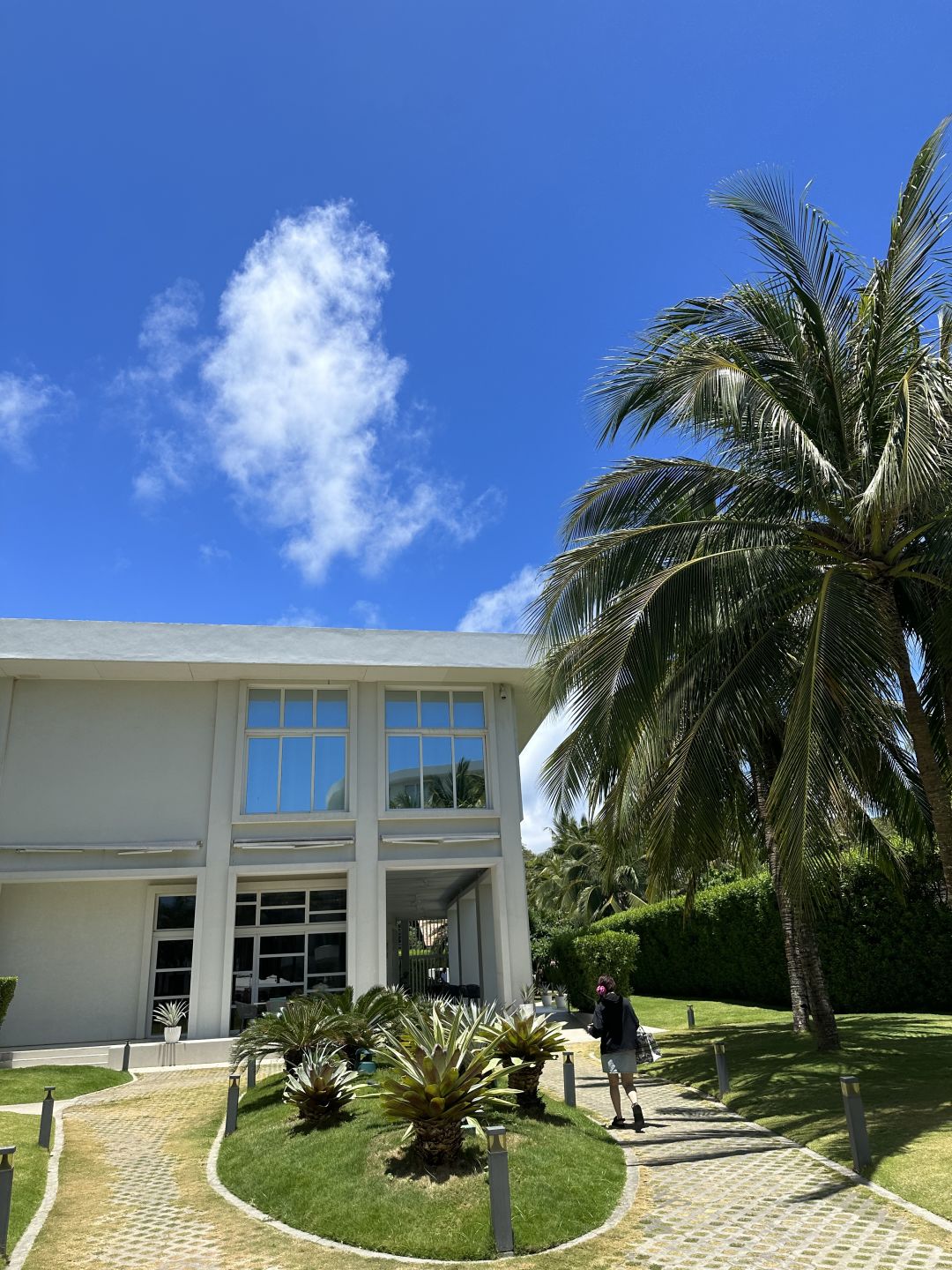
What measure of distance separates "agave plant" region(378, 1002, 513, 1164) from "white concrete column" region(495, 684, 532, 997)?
1175 centimetres

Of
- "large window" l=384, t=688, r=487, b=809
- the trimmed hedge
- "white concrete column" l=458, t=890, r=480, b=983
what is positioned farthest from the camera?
"white concrete column" l=458, t=890, r=480, b=983

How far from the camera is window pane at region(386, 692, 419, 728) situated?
2153 cm

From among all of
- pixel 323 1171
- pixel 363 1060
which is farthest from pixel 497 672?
pixel 323 1171

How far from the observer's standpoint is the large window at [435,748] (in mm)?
20938

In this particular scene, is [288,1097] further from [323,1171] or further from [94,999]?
[94,999]

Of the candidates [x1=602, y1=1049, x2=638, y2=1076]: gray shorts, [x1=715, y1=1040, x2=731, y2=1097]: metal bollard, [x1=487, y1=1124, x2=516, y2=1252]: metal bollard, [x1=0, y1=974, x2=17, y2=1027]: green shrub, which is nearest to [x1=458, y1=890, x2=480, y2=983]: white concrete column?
[x1=0, y1=974, x2=17, y2=1027]: green shrub

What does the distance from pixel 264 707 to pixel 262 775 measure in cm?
173

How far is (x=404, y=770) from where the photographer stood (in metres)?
21.0

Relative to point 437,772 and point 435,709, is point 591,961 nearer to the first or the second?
point 437,772

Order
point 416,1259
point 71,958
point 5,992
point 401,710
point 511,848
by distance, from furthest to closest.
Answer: point 401,710 < point 511,848 < point 71,958 < point 5,992 < point 416,1259

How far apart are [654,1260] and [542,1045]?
3.98m

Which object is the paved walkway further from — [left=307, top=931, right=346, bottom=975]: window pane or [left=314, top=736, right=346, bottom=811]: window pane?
[left=307, top=931, right=346, bottom=975]: window pane

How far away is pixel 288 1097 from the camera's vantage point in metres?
9.37

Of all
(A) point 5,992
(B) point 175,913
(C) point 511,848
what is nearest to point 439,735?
(C) point 511,848
